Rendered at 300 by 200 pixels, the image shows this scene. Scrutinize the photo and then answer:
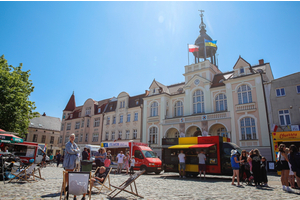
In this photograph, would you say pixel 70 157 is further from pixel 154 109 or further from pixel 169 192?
pixel 154 109

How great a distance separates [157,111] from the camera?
32531 mm

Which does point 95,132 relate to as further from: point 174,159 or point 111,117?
point 174,159

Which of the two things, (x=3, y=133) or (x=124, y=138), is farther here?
(x=124, y=138)

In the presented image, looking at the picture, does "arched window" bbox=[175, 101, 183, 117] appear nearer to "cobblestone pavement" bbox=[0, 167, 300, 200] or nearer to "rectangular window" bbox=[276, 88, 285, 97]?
"rectangular window" bbox=[276, 88, 285, 97]

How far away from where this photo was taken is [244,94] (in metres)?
24.9

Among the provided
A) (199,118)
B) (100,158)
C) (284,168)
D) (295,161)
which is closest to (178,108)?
(199,118)

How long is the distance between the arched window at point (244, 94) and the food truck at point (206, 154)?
34.4 ft

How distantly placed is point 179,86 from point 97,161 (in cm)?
2697

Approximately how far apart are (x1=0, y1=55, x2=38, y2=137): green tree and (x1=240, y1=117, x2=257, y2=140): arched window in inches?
956

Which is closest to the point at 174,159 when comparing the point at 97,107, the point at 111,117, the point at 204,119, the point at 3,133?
the point at 204,119

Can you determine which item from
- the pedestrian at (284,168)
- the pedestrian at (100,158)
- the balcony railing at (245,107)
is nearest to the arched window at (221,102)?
the balcony railing at (245,107)

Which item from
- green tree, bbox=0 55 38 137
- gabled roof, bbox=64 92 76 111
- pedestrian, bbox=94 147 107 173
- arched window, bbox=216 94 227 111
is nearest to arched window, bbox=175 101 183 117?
arched window, bbox=216 94 227 111

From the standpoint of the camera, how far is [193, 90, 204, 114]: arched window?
28703 millimetres

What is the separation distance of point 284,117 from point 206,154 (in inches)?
471
